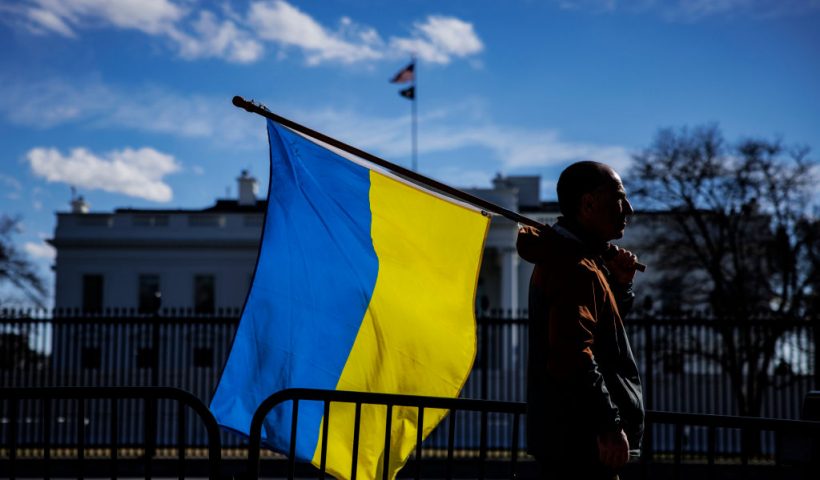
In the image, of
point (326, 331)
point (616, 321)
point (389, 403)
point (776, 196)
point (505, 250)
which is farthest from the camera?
point (505, 250)

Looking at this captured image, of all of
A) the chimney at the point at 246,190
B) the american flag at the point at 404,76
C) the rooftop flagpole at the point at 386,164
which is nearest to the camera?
the rooftop flagpole at the point at 386,164

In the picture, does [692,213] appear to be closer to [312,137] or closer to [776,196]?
[776,196]

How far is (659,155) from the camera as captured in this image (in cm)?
2856

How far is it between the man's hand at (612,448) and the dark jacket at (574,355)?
0.08 feet

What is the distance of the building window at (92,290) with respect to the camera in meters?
42.8

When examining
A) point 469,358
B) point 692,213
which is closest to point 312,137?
point 469,358

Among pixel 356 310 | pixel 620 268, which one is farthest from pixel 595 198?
pixel 356 310

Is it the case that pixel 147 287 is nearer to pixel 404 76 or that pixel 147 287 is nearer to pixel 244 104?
pixel 404 76

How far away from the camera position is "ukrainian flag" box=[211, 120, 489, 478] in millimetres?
4375

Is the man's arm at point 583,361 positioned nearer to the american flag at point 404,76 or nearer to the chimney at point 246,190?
the american flag at point 404,76

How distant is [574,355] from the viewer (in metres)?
2.87

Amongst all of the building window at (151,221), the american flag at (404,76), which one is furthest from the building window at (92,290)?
the american flag at (404,76)

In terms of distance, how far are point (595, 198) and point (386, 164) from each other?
4.48 ft

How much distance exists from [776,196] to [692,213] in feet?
8.81
